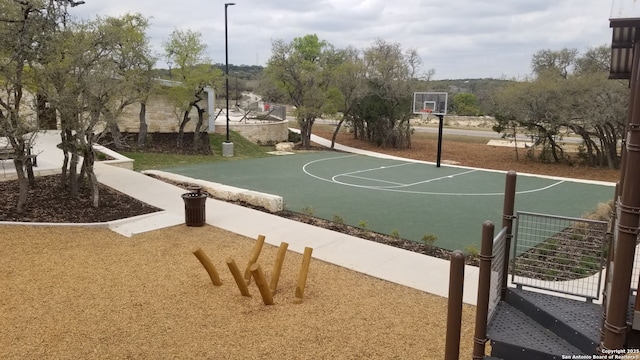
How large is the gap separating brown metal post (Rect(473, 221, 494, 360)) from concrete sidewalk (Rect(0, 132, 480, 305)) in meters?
2.45

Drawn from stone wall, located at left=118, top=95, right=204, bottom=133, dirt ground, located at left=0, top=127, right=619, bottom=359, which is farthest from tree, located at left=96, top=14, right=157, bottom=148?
dirt ground, located at left=0, top=127, right=619, bottom=359

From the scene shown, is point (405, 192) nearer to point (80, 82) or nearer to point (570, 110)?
point (80, 82)

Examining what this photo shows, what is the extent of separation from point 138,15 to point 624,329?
21708mm

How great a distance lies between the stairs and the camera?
3.80 meters

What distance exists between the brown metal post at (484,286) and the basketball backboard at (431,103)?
19.3 m

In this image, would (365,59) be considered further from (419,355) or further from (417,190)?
(419,355)

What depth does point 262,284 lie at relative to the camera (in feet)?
18.9

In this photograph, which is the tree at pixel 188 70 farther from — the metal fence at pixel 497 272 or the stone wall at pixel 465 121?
the stone wall at pixel 465 121

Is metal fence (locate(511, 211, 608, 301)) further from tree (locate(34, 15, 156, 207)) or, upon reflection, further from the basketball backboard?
the basketball backboard

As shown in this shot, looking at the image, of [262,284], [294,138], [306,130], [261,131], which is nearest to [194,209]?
[262,284]

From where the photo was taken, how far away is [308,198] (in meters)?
13.5

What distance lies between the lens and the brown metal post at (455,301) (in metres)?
3.42

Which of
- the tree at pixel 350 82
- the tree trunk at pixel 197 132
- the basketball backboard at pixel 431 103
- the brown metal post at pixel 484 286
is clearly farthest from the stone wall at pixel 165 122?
the brown metal post at pixel 484 286

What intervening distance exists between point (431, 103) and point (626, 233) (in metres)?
21.4
